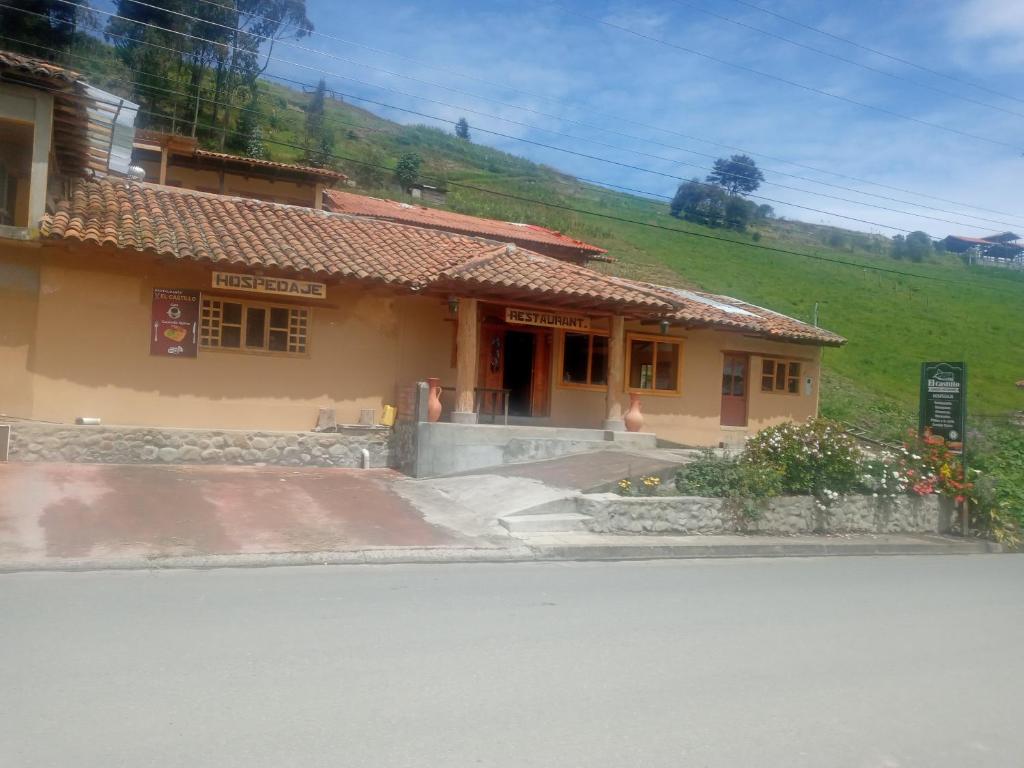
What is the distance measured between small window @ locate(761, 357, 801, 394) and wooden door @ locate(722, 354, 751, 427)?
0.58 meters

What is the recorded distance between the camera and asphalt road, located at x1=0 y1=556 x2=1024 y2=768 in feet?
14.9

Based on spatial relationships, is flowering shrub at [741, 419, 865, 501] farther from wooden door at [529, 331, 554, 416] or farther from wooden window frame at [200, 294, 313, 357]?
wooden window frame at [200, 294, 313, 357]

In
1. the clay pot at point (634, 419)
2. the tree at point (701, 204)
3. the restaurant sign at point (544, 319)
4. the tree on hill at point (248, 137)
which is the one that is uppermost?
the tree at point (701, 204)

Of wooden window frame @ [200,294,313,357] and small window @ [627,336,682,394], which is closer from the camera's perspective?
wooden window frame @ [200,294,313,357]

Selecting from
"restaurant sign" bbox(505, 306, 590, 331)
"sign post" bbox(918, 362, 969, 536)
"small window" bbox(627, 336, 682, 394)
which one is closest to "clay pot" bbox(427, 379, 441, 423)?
"restaurant sign" bbox(505, 306, 590, 331)

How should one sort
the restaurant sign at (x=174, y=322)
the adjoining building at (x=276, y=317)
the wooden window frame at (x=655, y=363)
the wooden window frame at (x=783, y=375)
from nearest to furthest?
the adjoining building at (x=276, y=317) → the restaurant sign at (x=174, y=322) → the wooden window frame at (x=655, y=363) → the wooden window frame at (x=783, y=375)

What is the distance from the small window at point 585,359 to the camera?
61.7ft

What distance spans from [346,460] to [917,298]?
4464 cm

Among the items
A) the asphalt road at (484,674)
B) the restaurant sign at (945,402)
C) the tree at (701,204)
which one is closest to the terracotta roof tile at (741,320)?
the restaurant sign at (945,402)

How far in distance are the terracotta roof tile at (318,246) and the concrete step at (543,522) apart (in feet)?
16.1

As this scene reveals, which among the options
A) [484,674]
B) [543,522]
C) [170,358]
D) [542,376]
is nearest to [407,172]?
[542,376]

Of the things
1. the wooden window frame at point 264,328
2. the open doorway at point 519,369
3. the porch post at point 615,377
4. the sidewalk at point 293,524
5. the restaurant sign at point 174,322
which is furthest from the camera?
A: the open doorway at point 519,369

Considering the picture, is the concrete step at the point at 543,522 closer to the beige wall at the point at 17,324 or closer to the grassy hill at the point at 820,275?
the beige wall at the point at 17,324

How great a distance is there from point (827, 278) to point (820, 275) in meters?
0.45
